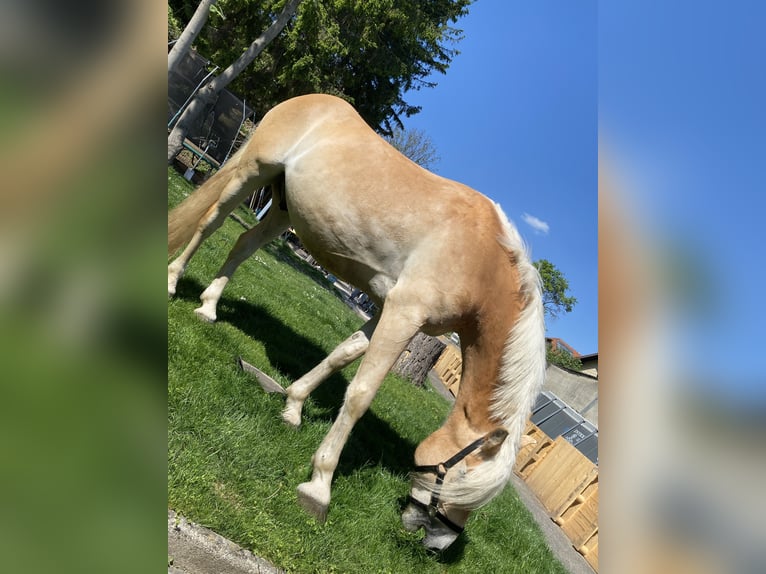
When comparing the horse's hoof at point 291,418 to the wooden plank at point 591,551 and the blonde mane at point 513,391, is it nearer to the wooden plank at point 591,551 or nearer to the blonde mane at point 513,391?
the blonde mane at point 513,391

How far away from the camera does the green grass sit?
274 centimetres

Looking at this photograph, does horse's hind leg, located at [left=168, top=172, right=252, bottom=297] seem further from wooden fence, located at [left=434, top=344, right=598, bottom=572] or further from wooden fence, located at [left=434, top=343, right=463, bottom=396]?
wooden fence, located at [left=434, top=343, right=463, bottom=396]

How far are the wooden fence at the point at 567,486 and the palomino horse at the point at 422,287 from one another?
5206mm

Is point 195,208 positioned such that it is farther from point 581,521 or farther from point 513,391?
point 581,521

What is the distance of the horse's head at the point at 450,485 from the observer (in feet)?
10.6

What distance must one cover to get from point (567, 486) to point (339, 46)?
1962 cm

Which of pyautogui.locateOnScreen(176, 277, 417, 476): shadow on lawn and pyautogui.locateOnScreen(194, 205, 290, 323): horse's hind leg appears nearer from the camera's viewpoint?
pyautogui.locateOnScreen(176, 277, 417, 476): shadow on lawn

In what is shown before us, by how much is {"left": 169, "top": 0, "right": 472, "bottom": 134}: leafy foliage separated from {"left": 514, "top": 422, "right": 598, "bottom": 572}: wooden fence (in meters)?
17.8

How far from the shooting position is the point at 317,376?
162 inches

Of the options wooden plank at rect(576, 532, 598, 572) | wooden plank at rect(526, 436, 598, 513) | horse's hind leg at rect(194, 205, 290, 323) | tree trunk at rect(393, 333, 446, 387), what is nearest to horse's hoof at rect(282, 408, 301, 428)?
horse's hind leg at rect(194, 205, 290, 323)

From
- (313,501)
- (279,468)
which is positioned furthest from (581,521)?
(279,468)

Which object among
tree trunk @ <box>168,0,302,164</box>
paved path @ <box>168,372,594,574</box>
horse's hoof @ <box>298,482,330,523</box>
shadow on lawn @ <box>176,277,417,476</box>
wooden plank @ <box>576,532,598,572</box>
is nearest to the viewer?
paved path @ <box>168,372,594,574</box>
